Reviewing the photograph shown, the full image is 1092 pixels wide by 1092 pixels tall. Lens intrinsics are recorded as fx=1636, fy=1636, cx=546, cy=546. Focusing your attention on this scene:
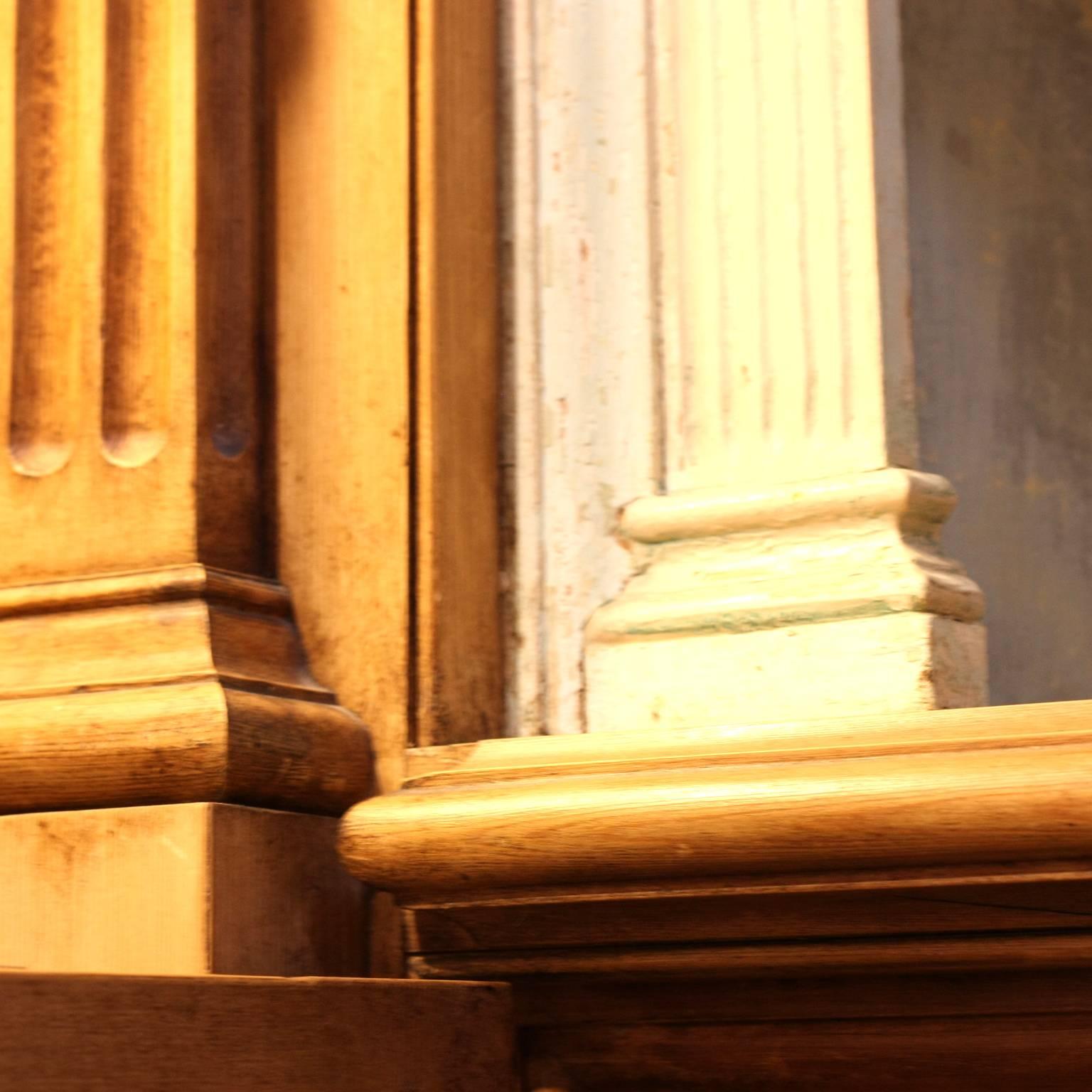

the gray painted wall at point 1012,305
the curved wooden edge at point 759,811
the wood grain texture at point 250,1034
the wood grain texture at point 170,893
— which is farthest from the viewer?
the gray painted wall at point 1012,305

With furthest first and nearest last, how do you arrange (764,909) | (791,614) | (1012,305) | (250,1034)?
(1012,305)
(791,614)
(764,909)
(250,1034)

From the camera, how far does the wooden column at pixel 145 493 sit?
0.88 meters

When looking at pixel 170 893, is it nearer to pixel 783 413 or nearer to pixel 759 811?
pixel 759 811

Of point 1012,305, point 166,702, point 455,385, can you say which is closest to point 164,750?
point 166,702

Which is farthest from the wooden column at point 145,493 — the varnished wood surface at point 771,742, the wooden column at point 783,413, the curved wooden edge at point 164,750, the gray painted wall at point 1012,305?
the gray painted wall at point 1012,305

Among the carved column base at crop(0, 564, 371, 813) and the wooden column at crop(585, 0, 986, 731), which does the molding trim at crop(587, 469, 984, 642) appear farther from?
the carved column base at crop(0, 564, 371, 813)

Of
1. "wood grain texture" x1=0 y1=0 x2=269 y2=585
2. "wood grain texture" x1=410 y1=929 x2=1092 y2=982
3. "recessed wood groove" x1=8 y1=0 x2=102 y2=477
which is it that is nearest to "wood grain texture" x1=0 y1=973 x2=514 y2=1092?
"wood grain texture" x1=410 y1=929 x2=1092 y2=982

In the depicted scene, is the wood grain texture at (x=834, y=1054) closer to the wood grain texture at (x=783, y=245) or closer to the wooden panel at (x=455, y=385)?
the wooden panel at (x=455, y=385)

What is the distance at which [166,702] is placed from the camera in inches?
35.0

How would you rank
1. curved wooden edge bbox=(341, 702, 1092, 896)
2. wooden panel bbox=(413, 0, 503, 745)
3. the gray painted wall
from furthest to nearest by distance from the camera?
the gray painted wall → wooden panel bbox=(413, 0, 503, 745) → curved wooden edge bbox=(341, 702, 1092, 896)

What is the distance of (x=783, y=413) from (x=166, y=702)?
39 cm

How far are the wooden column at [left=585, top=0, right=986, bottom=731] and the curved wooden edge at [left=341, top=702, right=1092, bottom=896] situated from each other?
100 mm

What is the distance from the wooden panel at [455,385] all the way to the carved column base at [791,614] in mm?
77

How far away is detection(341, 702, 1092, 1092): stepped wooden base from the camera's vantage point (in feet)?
2.41
